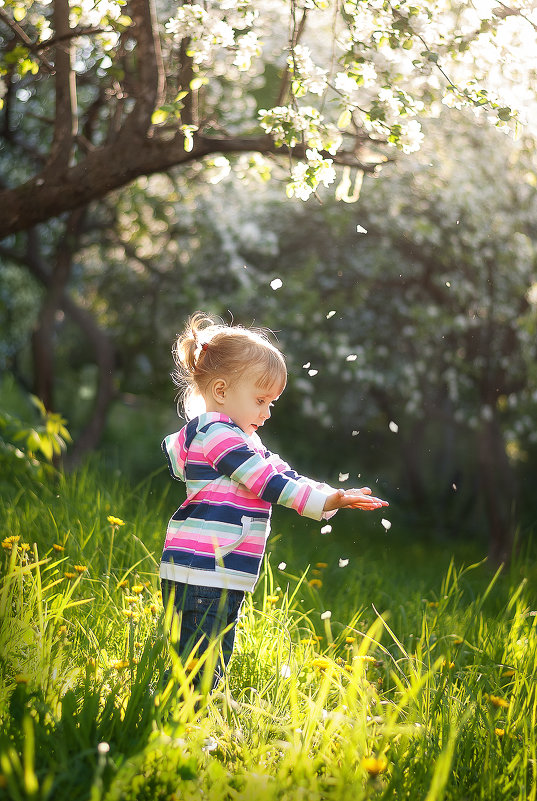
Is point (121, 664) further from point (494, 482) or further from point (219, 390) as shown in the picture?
point (494, 482)

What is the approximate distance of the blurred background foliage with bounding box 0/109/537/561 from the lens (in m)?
8.08

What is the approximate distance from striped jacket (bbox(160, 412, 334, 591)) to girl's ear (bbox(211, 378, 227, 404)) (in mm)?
83

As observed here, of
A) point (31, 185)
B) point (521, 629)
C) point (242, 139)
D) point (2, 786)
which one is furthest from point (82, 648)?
point (242, 139)

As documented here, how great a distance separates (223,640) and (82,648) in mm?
499

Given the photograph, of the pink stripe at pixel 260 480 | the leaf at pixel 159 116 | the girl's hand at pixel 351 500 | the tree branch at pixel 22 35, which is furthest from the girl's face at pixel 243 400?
the tree branch at pixel 22 35

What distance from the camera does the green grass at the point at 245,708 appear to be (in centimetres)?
208

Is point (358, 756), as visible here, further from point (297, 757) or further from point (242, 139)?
point (242, 139)

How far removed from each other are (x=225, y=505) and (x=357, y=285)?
5921 mm

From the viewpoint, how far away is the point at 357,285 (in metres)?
8.41

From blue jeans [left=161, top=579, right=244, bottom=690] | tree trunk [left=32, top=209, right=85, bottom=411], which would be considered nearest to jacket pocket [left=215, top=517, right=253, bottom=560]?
blue jeans [left=161, top=579, right=244, bottom=690]

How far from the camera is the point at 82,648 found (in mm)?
2881

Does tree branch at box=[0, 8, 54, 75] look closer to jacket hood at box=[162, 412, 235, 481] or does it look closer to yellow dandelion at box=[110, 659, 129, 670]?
jacket hood at box=[162, 412, 235, 481]

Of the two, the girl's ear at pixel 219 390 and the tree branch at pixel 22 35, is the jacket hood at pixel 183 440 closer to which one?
the girl's ear at pixel 219 390

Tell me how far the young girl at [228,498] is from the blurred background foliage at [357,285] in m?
4.51
